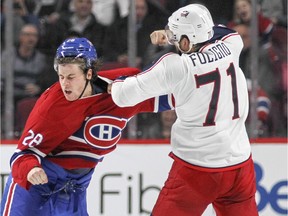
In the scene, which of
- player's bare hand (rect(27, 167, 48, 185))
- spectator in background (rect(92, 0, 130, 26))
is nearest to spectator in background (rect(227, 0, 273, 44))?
spectator in background (rect(92, 0, 130, 26))

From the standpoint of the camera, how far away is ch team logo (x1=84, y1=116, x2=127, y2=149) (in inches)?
128

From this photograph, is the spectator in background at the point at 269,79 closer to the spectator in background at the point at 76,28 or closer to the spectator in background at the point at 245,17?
the spectator in background at the point at 245,17

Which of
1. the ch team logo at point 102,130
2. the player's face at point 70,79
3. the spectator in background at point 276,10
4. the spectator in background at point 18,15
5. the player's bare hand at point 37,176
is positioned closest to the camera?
the player's bare hand at point 37,176

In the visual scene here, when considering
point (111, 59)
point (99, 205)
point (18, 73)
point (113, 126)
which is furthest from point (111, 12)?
point (113, 126)

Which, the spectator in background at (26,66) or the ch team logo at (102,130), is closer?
the ch team logo at (102,130)

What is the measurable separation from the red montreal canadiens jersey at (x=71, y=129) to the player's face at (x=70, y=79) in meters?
0.05

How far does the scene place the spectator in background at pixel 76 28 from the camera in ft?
15.6

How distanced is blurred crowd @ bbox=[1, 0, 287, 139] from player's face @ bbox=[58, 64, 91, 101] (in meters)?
1.53

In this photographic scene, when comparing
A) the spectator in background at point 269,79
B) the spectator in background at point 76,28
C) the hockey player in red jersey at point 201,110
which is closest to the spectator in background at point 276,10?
the spectator in background at point 269,79

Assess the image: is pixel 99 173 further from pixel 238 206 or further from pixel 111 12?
pixel 238 206

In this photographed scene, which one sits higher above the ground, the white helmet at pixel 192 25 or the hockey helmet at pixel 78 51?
the white helmet at pixel 192 25

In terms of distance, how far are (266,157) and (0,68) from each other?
1.55 meters

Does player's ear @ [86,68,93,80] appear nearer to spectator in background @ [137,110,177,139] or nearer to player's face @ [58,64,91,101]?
player's face @ [58,64,91,101]

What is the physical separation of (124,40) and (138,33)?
3.5 inches
